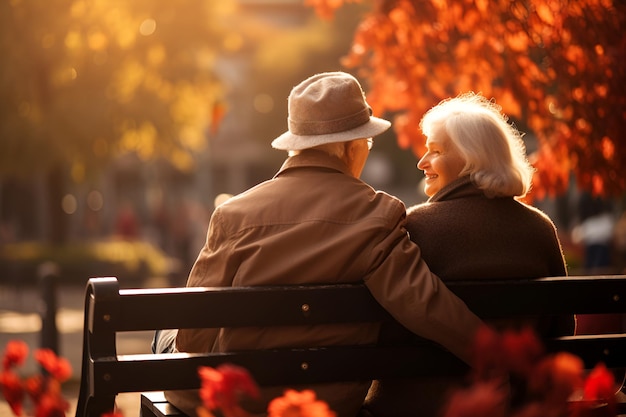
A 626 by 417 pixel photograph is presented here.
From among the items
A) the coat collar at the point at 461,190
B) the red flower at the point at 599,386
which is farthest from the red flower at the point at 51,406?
the coat collar at the point at 461,190

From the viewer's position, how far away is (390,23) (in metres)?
8.72

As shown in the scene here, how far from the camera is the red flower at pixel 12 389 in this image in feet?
11.3

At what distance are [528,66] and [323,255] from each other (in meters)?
4.24

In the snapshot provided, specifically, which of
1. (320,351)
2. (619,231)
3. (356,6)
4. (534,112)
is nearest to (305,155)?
(320,351)

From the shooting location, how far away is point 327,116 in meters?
4.54

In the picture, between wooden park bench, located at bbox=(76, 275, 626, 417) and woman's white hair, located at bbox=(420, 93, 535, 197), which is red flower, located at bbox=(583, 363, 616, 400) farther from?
woman's white hair, located at bbox=(420, 93, 535, 197)

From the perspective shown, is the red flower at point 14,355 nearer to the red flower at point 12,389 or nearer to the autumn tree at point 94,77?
the red flower at point 12,389

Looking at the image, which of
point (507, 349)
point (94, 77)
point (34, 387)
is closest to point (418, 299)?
point (507, 349)

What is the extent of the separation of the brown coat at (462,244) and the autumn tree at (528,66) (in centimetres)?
261

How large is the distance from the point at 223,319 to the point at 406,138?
560 cm

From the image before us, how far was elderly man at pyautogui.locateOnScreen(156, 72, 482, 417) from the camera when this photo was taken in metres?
4.26

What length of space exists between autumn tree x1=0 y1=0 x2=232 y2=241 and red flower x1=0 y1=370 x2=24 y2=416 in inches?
815

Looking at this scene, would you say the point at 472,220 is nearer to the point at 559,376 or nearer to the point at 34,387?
the point at 559,376

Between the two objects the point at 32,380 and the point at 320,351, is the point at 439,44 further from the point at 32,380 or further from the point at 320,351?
the point at 32,380
